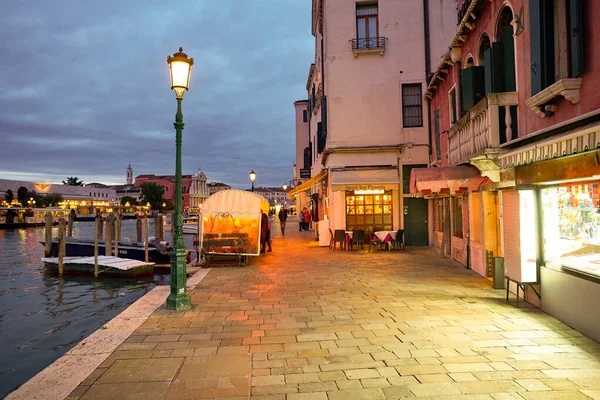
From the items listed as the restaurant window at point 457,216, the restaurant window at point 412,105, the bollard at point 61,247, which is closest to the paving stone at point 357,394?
the restaurant window at point 457,216

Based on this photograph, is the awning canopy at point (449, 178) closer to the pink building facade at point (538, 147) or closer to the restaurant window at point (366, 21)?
the pink building facade at point (538, 147)

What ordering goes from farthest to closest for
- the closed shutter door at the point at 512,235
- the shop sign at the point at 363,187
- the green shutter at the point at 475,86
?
1. the shop sign at the point at 363,187
2. the green shutter at the point at 475,86
3. the closed shutter door at the point at 512,235

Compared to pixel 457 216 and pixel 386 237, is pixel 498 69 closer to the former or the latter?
pixel 457 216

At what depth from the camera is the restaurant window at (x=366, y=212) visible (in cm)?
1625

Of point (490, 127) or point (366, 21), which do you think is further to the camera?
point (366, 21)

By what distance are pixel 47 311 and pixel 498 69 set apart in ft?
37.7

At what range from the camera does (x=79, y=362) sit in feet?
15.0

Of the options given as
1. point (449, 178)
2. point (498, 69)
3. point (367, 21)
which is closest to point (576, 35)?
point (498, 69)

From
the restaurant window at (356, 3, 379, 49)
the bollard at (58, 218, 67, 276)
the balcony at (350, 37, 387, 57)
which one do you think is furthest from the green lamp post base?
the restaurant window at (356, 3, 379, 49)

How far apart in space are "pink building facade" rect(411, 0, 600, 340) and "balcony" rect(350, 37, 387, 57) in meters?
6.66

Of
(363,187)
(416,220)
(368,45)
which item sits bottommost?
(416,220)

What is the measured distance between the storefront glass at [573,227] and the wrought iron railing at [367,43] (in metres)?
11.5

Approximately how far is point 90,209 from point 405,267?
100663 mm

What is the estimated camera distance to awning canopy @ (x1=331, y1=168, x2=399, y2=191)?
15742 mm
